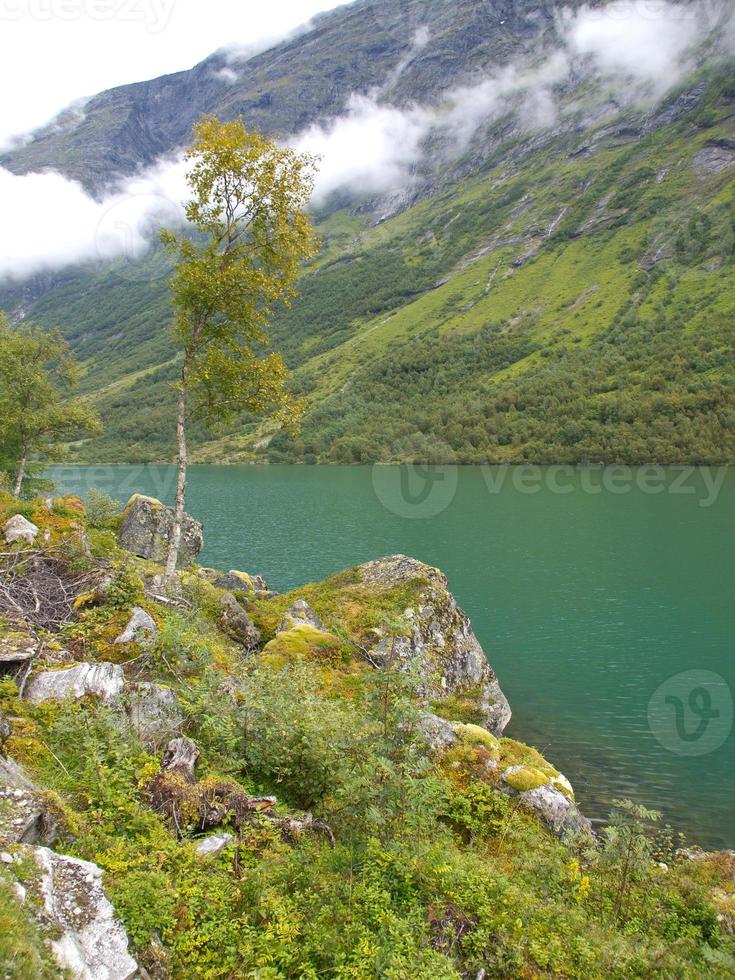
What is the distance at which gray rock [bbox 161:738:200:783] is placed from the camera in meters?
8.91

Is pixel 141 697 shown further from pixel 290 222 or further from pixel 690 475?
pixel 690 475

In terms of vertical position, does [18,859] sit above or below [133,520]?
above

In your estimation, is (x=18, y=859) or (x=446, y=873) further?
(x=446, y=873)

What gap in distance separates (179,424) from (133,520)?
41.6 ft

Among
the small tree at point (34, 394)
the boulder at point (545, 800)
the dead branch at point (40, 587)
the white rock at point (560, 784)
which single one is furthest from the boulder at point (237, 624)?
the small tree at point (34, 394)

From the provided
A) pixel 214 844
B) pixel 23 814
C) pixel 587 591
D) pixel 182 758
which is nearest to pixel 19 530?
pixel 182 758

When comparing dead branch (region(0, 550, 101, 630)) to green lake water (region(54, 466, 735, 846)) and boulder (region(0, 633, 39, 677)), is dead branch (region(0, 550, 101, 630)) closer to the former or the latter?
boulder (region(0, 633, 39, 677))

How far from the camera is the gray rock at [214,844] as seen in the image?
7707mm

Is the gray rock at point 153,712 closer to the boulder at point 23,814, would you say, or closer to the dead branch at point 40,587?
the boulder at point 23,814

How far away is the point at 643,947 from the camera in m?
8.34

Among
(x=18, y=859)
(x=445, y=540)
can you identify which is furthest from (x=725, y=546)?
(x=18, y=859)

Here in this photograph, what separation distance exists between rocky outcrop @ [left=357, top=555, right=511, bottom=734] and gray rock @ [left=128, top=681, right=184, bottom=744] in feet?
35.8

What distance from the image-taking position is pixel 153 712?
10.1 meters

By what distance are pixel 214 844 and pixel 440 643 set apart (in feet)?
53.0
